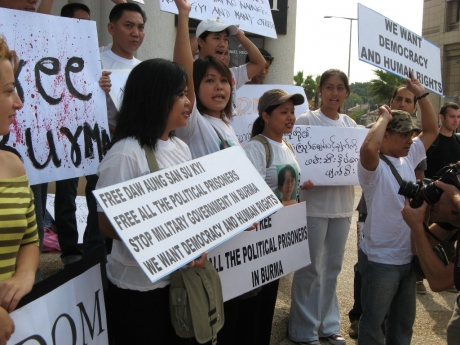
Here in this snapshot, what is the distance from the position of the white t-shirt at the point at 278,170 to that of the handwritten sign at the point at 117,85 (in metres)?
0.85

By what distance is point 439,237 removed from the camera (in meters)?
2.61

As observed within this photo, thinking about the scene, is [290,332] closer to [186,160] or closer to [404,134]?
[404,134]

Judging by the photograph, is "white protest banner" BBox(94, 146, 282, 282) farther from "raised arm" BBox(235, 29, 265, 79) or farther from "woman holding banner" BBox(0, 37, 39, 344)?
"raised arm" BBox(235, 29, 265, 79)

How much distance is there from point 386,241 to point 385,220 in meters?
0.13

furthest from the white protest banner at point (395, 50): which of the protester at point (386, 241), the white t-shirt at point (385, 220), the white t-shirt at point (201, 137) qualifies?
the white t-shirt at point (201, 137)

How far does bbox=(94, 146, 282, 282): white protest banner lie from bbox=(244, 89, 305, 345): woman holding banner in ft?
1.26

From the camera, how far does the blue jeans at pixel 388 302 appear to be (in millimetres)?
3330

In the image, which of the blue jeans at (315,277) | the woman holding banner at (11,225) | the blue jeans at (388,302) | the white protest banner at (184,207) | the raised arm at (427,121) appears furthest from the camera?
the blue jeans at (315,277)

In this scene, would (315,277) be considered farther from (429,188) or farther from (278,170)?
(429,188)

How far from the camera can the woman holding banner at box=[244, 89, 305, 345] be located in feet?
11.2

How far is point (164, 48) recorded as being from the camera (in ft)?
24.5

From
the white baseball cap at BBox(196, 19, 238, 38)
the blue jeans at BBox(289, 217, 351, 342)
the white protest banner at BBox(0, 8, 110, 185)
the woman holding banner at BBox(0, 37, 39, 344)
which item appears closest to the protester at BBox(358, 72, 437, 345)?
the blue jeans at BBox(289, 217, 351, 342)

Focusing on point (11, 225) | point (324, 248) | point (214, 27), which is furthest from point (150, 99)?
point (324, 248)

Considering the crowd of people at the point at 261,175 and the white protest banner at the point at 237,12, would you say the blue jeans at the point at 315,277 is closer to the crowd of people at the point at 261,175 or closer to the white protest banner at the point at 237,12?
the crowd of people at the point at 261,175
